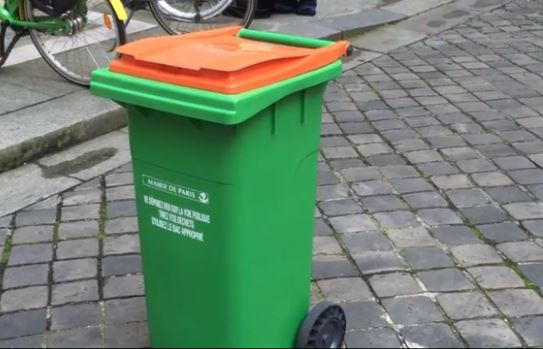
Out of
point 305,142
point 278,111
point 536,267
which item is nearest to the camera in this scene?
point 278,111

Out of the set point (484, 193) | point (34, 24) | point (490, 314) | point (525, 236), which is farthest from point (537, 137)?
point (34, 24)

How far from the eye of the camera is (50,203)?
167 inches

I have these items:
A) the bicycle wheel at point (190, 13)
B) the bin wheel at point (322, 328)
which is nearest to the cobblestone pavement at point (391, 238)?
the bin wheel at point (322, 328)

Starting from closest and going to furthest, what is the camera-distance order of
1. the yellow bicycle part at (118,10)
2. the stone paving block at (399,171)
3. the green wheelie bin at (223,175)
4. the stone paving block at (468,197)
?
the green wheelie bin at (223,175) < the stone paving block at (468,197) < the stone paving block at (399,171) < the yellow bicycle part at (118,10)

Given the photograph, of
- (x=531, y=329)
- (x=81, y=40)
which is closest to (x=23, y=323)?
(x=531, y=329)

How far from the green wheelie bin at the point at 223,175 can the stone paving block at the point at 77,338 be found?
1.35 ft

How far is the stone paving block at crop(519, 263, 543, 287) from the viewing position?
3572mm

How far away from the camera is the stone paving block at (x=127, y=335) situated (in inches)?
121

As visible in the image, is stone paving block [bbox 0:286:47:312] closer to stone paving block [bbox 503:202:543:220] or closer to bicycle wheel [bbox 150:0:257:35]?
stone paving block [bbox 503:202:543:220]

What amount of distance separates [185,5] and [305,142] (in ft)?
14.9

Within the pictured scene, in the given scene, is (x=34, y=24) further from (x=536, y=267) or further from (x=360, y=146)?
(x=536, y=267)

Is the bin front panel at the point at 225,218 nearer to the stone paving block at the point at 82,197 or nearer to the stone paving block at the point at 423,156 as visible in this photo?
the stone paving block at the point at 82,197

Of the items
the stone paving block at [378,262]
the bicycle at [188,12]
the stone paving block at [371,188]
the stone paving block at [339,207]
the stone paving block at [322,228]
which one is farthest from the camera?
the bicycle at [188,12]

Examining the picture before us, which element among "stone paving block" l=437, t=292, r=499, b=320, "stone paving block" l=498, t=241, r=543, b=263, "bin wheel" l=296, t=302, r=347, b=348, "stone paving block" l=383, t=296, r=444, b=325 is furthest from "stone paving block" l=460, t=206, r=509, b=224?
"bin wheel" l=296, t=302, r=347, b=348
